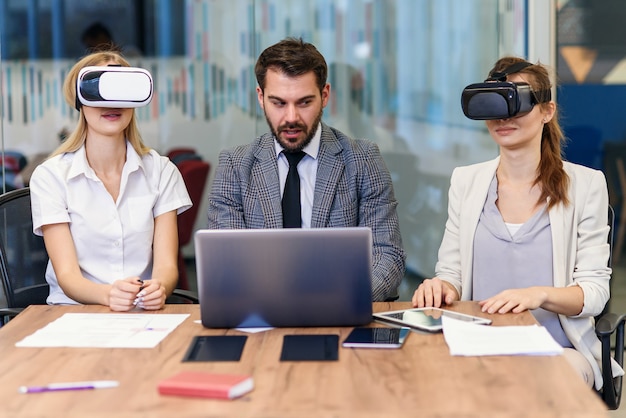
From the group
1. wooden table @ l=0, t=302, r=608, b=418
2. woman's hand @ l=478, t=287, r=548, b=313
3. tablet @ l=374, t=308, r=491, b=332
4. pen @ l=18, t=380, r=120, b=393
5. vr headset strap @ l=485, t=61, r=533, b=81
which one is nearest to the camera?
wooden table @ l=0, t=302, r=608, b=418

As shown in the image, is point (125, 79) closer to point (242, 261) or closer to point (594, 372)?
point (242, 261)

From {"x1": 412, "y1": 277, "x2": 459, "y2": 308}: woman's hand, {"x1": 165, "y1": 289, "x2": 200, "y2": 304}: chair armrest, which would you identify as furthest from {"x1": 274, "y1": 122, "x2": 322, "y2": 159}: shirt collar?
{"x1": 412, "y1": 277, "x2": 459, "y2": 308}: woman's hand

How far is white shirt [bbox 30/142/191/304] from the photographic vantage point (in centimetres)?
306

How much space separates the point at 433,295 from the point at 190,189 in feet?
8.24

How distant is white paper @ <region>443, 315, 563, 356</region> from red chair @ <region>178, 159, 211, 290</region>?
2721 mm

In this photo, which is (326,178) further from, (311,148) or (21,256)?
(21,256)

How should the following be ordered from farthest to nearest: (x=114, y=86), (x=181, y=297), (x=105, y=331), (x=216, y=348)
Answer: (x=181, y=297), (x=114, y=86), (x=105, y=331), (x=216, y=348)

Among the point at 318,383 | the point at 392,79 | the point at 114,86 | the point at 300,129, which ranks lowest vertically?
the point at 318,383

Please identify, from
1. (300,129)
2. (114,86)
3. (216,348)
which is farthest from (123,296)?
(300,129)

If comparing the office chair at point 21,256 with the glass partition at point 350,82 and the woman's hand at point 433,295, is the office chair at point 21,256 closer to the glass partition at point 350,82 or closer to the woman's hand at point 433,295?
the woman's hand at point 433,295

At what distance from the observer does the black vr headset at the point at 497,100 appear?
2.68 meters

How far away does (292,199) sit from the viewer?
10.4ft

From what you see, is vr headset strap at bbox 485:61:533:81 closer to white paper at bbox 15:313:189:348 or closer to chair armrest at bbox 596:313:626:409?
chair armrest at bbox 596:313:626:409

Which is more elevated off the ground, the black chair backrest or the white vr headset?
the white vr headset
